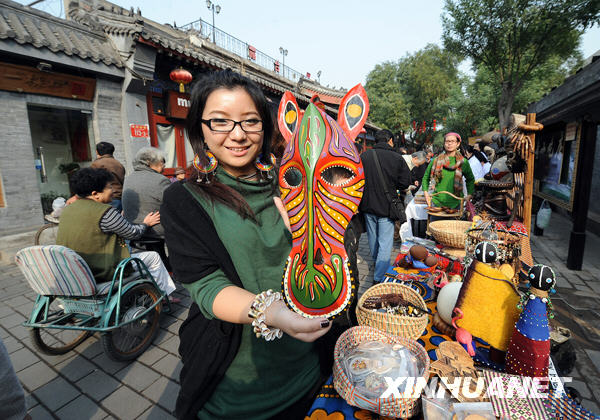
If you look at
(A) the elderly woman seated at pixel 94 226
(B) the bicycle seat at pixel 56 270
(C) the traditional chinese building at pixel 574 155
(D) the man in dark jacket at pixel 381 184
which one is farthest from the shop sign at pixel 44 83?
(C) the traditional chinese building at pixel 574 155

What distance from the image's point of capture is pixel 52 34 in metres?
5.17

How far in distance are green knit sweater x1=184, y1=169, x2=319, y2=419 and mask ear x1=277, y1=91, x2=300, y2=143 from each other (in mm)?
207

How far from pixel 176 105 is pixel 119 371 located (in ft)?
20.2

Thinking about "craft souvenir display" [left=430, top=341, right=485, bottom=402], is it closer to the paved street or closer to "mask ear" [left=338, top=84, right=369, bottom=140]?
"mask ear" [left=338, top=84, right=369, bottom=140]

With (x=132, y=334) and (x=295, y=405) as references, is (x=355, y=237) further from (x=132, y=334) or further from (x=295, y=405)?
(x=132, y=334)

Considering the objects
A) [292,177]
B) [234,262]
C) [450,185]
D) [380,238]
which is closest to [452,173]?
[450,185]

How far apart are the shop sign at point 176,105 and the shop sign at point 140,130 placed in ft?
2.27

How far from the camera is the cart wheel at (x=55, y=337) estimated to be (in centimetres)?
246

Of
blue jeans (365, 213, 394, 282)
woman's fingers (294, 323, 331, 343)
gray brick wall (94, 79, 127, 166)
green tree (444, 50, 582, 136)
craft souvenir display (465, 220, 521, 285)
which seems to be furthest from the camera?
green tree (444, 50, 582, 136)

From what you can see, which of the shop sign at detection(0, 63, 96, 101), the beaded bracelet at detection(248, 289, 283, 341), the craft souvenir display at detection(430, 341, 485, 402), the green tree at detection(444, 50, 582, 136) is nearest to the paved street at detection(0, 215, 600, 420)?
the craft souvenir display at detection(430, 341, 485, 402)

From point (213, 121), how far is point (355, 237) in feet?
1.99

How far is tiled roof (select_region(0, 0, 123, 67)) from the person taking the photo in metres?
4.60

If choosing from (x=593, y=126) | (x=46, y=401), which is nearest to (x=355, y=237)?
(x=46, y=401)

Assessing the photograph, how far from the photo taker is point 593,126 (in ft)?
13.0
